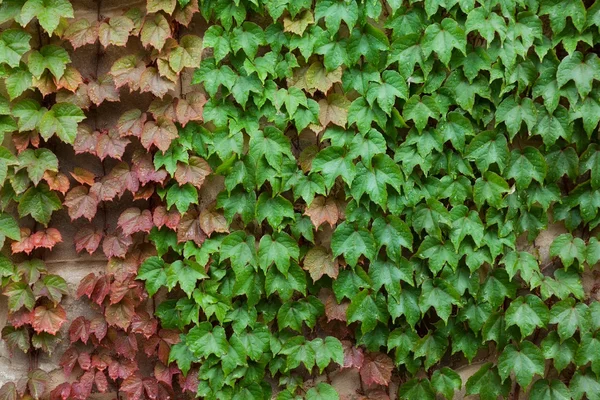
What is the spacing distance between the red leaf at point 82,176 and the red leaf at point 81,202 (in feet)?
0.12

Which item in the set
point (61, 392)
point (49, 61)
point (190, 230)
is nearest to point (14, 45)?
point (49, 61)

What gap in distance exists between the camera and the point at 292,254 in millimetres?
2717

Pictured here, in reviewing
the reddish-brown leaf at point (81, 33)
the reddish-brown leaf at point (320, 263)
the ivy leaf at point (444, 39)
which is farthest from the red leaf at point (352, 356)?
the reddish-brown leaf at point (81, 33)

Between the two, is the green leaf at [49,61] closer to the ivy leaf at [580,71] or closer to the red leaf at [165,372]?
the red leaf at [165,372]

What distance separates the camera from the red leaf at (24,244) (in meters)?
2.76

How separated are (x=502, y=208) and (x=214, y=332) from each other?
139 centimetres

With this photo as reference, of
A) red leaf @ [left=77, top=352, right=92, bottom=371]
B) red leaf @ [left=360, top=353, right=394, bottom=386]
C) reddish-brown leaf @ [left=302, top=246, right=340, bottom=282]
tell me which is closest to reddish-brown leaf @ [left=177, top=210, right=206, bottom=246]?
reddish-brown leaf @ [left=302, top=246, right=340, bottom=282]

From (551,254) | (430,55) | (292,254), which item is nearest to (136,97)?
(292,254)

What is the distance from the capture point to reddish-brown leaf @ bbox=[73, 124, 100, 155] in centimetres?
273

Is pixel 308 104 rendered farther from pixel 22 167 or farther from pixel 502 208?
pixel 22 167

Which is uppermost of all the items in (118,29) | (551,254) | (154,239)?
(118,29)

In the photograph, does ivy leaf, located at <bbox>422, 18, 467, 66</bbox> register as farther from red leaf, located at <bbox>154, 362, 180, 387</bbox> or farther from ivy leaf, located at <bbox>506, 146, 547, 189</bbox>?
red leaf, located at <bbox>154, 362, 180, 387</bbox>

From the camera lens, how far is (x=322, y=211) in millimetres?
2736

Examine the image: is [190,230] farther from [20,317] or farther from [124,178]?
[20,317]
